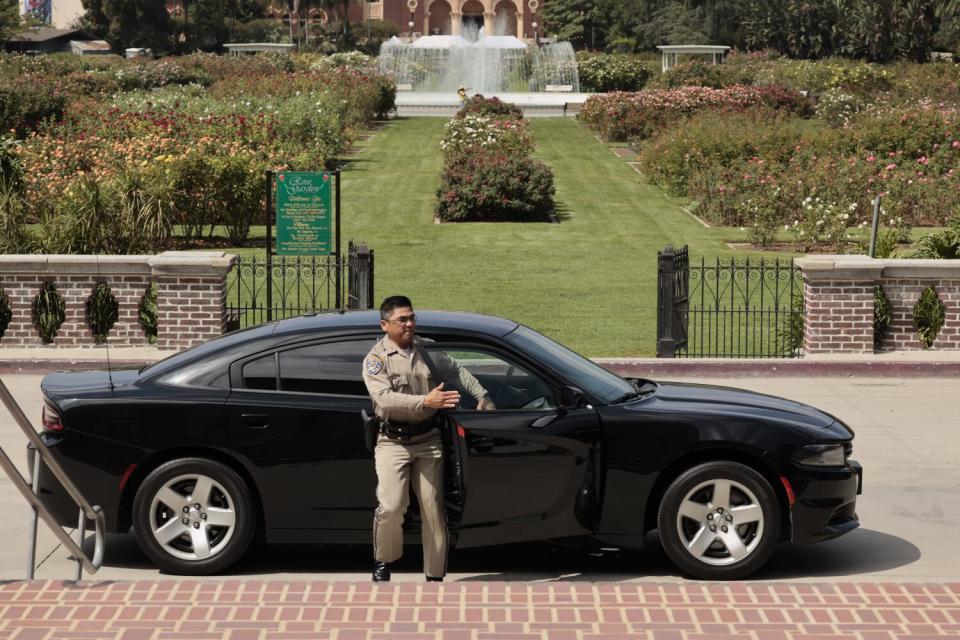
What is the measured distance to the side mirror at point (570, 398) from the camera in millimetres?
8062

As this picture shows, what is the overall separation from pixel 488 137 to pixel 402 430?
85.5ft

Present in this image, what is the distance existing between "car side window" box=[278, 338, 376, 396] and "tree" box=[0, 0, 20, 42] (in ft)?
278

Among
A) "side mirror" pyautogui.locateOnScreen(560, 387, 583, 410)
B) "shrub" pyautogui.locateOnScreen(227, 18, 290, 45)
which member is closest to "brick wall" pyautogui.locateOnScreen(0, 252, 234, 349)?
"side mirror" pyautogui.locateOnScreen(560, 387, 583, 410)

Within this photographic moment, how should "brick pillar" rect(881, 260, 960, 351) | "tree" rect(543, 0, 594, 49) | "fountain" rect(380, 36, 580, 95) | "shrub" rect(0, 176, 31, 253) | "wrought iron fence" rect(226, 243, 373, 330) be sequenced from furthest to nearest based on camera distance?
"tree" rect(543, 0, 594, 49) < "fountain" rect(380, 36, 580, 95) < "shrub" rect(0, 176, 31, 253) < "wrought iron fence" rect(226, 243, 373, 330) < "brick pillar" rect(881, 260, 960, 351)

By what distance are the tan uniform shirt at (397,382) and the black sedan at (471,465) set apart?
1.56ft

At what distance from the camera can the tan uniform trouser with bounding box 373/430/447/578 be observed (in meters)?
7.45

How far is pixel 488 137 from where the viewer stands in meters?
33.1

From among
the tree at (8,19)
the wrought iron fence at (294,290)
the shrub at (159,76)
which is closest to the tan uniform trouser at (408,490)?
the wrought iron fence at (294,290)

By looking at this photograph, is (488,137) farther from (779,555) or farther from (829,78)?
(829,78)

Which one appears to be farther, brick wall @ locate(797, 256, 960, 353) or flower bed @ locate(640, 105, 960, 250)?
flower bed @ locate(640, 105, 960, 250)

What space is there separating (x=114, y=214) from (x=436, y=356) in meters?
11.0

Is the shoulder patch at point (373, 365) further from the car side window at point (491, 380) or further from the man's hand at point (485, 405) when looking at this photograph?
the man's hand at point (485, 405)

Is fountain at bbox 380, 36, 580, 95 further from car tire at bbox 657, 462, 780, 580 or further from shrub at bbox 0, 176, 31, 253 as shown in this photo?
car tire at bbox 657, 462, 780, 580

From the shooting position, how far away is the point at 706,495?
8.03 metres
